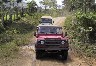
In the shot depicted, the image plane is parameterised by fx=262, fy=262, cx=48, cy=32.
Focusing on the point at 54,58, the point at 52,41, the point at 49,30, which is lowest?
the point at 54,58

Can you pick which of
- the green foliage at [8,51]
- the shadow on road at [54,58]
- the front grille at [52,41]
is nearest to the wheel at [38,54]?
the shadow on road at [54,58]

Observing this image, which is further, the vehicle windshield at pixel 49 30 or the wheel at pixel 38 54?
the vehicle windshield at pixel 49 30

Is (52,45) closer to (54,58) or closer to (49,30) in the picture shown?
(54,58)

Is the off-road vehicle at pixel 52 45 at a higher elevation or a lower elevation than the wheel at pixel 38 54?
higher

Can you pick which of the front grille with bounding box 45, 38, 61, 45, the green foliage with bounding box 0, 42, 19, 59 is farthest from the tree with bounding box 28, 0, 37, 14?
the front grille with bounding box 45, 38, 61, 45

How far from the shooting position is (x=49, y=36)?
15672mm

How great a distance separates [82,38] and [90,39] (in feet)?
3.07

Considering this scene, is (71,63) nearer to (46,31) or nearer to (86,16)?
(46,31)

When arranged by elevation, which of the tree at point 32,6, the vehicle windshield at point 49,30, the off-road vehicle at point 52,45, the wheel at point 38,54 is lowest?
the tree at point 32,6

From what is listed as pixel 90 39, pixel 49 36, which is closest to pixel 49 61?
pixel 49 36

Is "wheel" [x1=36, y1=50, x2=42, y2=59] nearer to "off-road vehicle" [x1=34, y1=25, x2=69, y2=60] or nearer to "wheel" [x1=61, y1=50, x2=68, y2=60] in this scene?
"off-road vehicle" [x1=34, y1=25, x2=69, y2=60]

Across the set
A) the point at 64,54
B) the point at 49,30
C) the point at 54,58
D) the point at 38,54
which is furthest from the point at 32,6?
the point at 64,54

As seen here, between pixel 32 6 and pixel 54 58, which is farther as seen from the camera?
pixel 32 6

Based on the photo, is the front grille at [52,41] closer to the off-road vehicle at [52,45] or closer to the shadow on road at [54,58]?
the off-road vehicle at [52,45]
